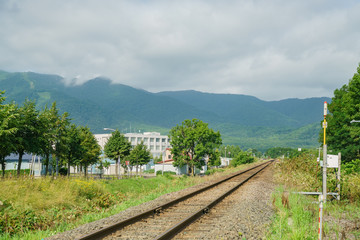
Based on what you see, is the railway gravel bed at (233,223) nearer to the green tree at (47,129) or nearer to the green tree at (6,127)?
the green tree at (6,127)

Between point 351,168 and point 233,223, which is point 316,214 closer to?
point 233,223

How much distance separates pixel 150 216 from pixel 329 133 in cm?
6200

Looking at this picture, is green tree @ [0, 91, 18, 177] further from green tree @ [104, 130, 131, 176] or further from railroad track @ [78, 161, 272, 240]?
green tree @ [104, 130, 131, 176]

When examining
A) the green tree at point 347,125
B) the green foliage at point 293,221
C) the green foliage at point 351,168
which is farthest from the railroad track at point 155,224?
the green tree at point 347,125

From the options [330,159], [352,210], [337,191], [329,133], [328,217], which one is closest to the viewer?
[328,217]

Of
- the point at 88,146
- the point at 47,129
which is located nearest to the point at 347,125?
the point at 88,146

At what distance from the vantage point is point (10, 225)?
971cm

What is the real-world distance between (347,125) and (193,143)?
29.2 meters

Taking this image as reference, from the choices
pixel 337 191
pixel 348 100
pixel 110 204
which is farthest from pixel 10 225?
pixel 348 100

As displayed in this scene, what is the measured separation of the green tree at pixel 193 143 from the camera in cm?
6388

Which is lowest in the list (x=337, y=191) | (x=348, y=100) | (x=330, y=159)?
(x=337, y=191)

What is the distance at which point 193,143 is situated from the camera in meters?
65.2

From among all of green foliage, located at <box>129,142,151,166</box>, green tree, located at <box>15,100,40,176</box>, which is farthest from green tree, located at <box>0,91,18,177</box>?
green foliage, located at <box>129,142,151,166</box>

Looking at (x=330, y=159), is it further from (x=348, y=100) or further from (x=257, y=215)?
(x=348, y=100)
